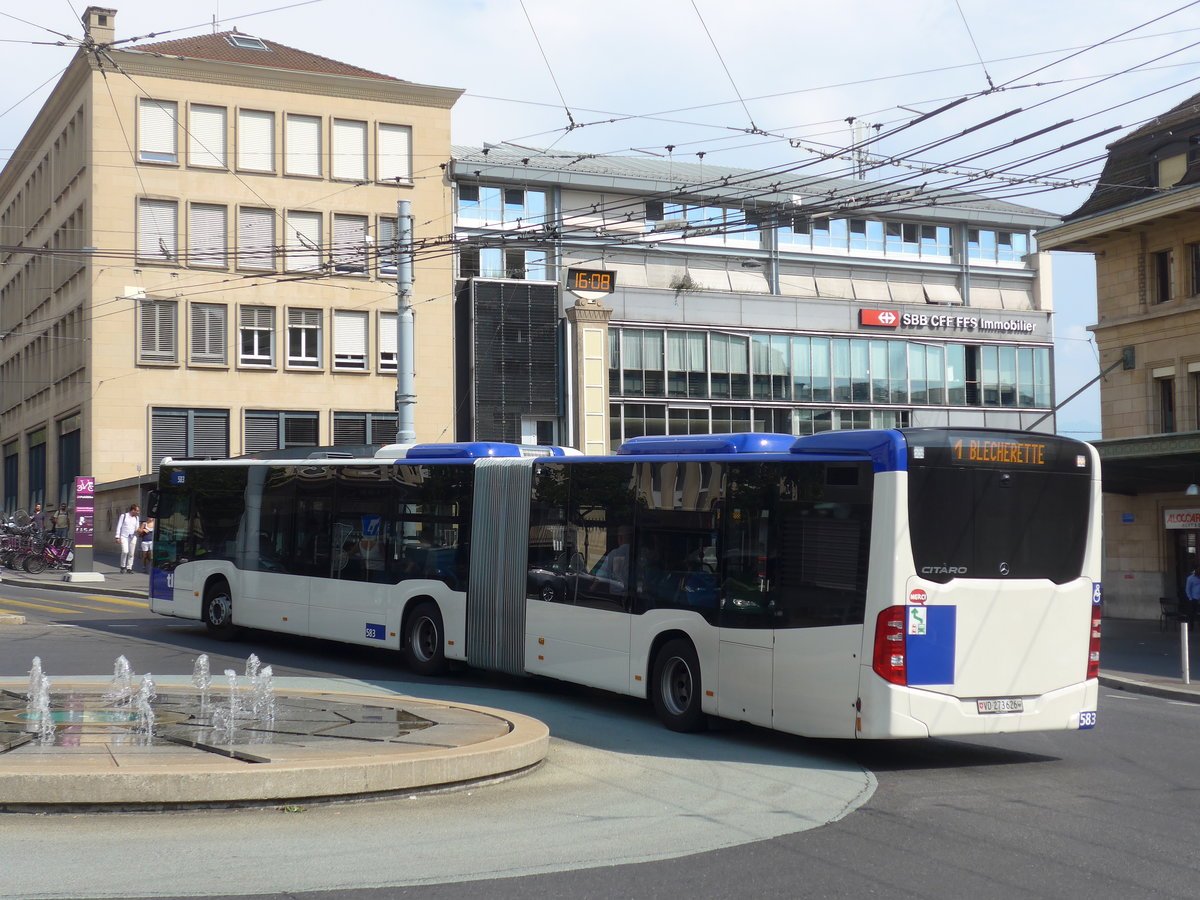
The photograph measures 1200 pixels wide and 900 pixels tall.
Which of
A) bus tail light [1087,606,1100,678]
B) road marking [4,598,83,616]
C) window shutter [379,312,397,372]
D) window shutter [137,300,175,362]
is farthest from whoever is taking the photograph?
window shutter [379,312,397,372]

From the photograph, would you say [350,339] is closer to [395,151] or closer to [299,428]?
[299,428]

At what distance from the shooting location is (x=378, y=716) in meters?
11.5

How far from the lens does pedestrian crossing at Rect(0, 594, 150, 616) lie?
1015 inches

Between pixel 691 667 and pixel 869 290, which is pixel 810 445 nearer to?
pixel 691 667

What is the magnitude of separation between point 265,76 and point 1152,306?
33.0m

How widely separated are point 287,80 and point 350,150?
3369mm

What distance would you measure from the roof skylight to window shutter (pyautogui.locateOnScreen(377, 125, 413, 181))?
→ 20.8ft

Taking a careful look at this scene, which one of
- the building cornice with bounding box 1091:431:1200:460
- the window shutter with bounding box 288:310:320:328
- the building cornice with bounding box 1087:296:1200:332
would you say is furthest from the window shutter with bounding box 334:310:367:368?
the building cornice with bounding box 1091:431:1200:460

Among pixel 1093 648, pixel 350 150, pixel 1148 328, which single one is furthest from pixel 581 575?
pixel 350 150

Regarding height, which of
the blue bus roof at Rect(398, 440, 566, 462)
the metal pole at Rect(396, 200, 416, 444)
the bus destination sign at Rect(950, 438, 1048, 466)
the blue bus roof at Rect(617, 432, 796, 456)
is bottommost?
the bus destination sign at Rect(950, 438, 1048, 466)

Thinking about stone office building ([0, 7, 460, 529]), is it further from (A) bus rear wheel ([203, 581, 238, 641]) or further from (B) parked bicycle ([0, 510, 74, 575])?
(A) bus rear wheel ([203, 581, 238, 641])

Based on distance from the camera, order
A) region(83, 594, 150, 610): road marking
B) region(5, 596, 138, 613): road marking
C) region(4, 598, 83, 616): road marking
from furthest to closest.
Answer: region(83, 594, 150, 610): road marking → region(5, 596, 138, 613): road marking → region(4, 598, 83, 616): road marking

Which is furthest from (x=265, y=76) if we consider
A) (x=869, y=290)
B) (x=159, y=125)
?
(x=869, y=290)

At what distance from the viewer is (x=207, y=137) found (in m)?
50.5
